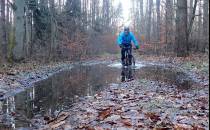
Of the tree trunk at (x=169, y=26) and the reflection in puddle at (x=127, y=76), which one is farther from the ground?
the tree trunk at (x=169, y=26)

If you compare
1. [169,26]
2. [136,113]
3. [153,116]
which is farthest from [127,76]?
[169,26]

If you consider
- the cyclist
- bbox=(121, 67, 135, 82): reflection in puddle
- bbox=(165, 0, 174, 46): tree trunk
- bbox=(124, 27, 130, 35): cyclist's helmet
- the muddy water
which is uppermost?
bbox=(165, 0, 174, 46): tree trunk

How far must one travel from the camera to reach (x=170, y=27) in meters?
32.8

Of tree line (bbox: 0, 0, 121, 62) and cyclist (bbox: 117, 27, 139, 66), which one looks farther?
tree line (bbox: 0, 0, 121, 62)

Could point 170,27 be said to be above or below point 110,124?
above

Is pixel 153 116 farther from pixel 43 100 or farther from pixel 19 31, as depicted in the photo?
pixel 19 31

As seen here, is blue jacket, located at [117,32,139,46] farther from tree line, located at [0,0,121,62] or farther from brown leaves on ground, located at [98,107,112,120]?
brown leaves on ground, located at [98,107,112,120]

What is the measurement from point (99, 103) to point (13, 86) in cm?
Answer: 418

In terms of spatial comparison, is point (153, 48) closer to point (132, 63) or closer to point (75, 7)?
point (75, 7)

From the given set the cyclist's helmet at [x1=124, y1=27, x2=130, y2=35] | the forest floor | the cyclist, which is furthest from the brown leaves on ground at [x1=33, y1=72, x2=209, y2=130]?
the cyclist

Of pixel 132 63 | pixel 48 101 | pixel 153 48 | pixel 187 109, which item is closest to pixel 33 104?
pixel 48 101

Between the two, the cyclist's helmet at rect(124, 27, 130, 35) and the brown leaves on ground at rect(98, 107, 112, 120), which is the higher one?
the cyclist's helmet at rect(124, 27, 130, 35)

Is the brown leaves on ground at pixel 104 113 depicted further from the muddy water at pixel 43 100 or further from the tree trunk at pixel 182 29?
the tree trunk at pixel 182 29

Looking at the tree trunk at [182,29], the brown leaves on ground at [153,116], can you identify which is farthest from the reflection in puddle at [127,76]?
the tree trunk at [182,29]
